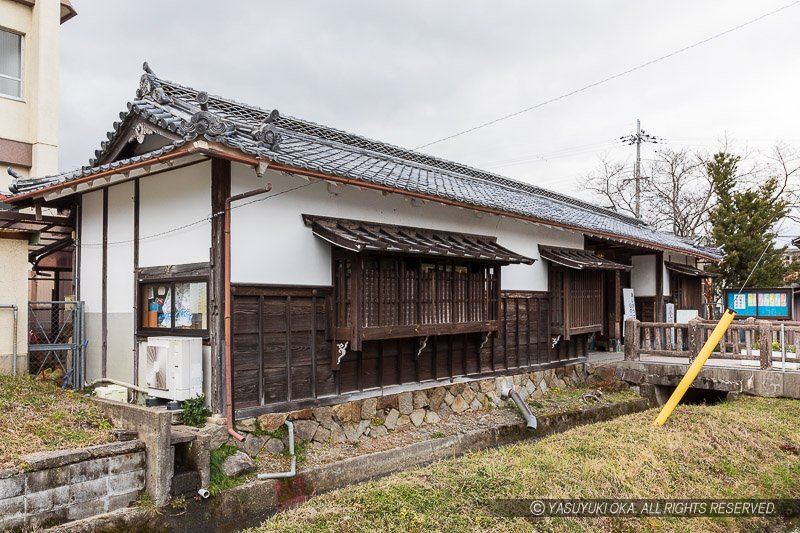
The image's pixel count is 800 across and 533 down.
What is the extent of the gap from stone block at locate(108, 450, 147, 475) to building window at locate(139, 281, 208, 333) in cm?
205

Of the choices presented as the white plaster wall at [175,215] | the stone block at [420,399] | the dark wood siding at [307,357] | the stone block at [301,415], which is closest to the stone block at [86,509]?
the dark wood siding at [307,357]

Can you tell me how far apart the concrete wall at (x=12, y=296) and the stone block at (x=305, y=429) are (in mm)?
5518

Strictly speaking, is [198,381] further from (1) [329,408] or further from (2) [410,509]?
(2) [410,509]

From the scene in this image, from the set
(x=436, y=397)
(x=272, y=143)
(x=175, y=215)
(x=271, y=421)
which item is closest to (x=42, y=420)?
(x=271, y=421)

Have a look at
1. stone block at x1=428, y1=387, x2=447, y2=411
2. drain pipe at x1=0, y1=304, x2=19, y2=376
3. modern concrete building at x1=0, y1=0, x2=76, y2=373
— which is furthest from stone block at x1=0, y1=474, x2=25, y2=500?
modern concrete building at x1=0, y1=0, x2=76, y2=373

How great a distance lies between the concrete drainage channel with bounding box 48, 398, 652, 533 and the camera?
7191mm

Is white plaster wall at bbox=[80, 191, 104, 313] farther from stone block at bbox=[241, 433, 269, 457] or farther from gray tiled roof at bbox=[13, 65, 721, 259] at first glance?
stone block at bbox=[241, 433, 269, 457]

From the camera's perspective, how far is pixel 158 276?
9555mm

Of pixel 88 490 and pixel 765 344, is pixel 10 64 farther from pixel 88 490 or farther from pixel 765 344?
pixel 765 344

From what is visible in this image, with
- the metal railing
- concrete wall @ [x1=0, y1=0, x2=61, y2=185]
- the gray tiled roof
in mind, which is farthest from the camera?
concrete wall @ [x1=0, y1=0, x2=61, y2=185]

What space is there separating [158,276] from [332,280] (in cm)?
291

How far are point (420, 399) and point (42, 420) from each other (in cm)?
651

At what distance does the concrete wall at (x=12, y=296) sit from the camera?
10.4m

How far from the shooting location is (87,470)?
7074 millimetres
